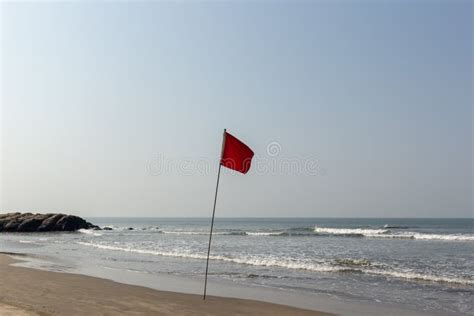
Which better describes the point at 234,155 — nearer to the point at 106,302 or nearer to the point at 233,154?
the point at 233,154

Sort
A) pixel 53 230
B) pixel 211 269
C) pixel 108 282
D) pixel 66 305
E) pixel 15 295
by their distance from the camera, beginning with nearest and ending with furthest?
pixel 66 305, pixel 15 295, pixel 108 282, pixel 211 269, pixel 53 230

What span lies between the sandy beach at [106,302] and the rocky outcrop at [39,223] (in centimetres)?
5284

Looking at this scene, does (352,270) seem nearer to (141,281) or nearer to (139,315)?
(141,281)

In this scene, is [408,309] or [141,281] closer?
[408,309]

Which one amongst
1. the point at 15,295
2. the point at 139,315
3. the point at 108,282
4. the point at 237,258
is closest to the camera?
the point at 139,315

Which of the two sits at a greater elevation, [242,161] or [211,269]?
[242,161]

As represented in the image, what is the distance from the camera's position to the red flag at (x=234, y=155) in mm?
10203

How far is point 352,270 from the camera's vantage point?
58.3 feet

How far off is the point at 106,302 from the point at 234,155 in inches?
175

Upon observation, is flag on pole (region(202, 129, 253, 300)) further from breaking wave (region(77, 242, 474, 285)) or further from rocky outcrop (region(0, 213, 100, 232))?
rocky outcrop (region(0, 213, 100, 232))

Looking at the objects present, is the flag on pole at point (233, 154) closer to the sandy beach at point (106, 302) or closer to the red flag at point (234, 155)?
the red flag at point (234, 155)

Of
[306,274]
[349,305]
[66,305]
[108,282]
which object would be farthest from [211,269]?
[66,305]

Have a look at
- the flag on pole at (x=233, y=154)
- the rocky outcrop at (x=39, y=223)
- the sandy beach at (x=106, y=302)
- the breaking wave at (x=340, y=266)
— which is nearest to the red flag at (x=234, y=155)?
the flag on pole at (x=233, y=154)

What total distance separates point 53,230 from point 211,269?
50.9m
